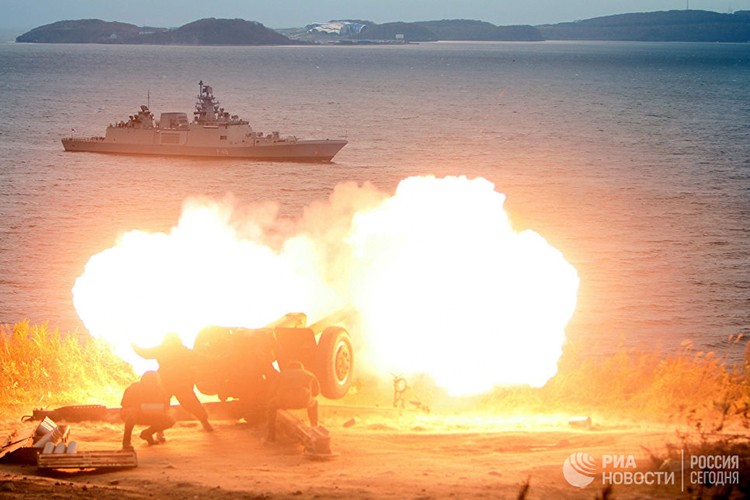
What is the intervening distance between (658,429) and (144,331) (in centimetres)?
1173

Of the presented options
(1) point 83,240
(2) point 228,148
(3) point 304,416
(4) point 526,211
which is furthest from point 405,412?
(2) point 228,148

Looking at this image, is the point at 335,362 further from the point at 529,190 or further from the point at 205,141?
the point at 205,141

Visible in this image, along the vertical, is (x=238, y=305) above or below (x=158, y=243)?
below

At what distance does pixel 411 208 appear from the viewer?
89.6ft

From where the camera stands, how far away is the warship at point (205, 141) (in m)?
114

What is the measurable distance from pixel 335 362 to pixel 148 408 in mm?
A: 4311

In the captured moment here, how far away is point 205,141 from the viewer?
116 metres

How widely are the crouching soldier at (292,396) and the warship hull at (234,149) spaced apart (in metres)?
93.9

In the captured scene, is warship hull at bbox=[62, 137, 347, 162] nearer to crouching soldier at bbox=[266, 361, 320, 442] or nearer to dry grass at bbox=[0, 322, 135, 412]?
dry grass at bbox=[0, 322, 135, 412]

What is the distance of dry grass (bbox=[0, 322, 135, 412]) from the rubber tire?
18.2ft

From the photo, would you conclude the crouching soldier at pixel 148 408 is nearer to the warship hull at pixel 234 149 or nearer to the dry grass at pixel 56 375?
the dry grass at pixel 56 375

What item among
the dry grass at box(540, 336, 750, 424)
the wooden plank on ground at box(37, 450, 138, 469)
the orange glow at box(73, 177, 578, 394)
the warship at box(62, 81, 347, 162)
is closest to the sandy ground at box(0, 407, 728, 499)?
the wooden plank on ground at box(37, 450, 138, 469)

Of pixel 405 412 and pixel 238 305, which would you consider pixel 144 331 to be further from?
pixel 405 412

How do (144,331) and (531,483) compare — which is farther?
(144,331)
